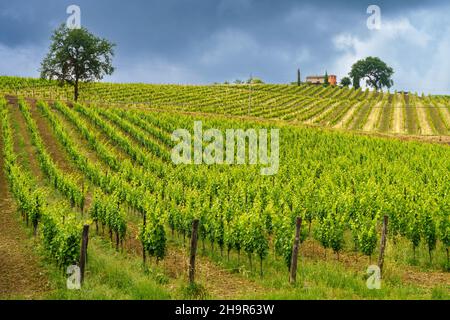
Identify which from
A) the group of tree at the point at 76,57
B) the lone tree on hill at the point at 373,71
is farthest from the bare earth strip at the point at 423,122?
the lone tree on hill at the point at 373,71

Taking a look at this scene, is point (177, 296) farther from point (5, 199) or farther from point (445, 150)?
point (445, 150)

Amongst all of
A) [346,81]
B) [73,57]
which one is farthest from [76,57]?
[346,81]

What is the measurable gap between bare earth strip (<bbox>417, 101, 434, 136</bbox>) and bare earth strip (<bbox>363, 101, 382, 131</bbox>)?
714 centimetres

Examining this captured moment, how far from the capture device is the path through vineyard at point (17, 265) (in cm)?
1454

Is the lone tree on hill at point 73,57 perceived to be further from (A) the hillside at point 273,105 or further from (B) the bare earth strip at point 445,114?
(B) the bare earth strip at point 445,114

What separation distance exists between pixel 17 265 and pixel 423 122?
73.8m

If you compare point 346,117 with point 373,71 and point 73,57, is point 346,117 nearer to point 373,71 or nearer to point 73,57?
point 73,57

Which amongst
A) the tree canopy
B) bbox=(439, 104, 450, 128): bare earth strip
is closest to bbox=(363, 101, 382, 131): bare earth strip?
bbox=(439, 104, 450, 128): bare earth strip

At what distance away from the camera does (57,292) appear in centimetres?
1388

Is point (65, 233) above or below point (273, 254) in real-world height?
above

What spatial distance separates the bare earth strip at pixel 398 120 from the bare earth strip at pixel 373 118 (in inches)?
119

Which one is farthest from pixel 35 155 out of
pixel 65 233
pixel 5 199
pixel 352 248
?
pixel 352 248
